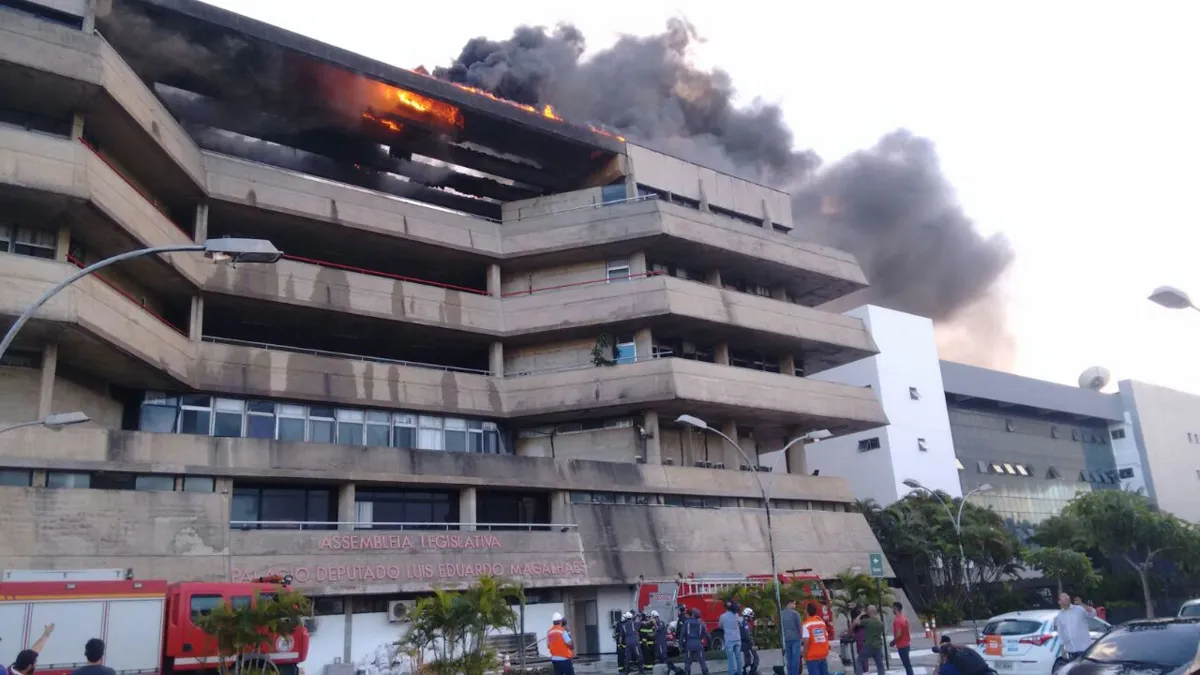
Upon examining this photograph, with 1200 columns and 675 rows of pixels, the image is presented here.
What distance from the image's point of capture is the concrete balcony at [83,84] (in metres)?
28.8

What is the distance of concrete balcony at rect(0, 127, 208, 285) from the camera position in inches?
1111

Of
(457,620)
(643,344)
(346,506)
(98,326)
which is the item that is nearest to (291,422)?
(346,506)

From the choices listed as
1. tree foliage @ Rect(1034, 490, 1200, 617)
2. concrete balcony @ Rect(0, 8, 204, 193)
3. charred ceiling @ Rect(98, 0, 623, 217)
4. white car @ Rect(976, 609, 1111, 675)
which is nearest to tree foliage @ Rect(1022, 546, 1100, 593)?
tree foliage @ Rect(1034, 490, 1200, 617)

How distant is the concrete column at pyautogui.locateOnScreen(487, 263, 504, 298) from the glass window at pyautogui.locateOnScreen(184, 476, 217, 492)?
1698cm

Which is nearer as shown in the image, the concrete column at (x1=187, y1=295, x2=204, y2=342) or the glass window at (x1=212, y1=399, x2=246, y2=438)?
the concrete column at (x1=187, y1=295, x2=204, y2=342)

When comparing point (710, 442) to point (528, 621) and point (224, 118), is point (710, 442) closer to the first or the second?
point (528, 621)

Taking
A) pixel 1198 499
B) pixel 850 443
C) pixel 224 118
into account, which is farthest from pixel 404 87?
pixel 1198 499

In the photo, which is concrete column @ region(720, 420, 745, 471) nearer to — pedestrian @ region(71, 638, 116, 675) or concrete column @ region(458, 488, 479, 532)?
concrete column @ region(458, 488, 479, 532)

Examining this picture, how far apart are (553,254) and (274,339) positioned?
1347 cm

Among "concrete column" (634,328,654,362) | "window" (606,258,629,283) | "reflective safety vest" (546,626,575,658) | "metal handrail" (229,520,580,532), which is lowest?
"reflective safety vest" (546,626,575,658)

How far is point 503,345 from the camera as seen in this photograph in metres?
45.2

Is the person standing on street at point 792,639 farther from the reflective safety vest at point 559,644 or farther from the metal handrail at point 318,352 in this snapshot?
the metal handrail at point 318,352

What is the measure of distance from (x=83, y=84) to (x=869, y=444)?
48671 mm

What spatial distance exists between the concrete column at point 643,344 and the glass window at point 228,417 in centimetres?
1767
